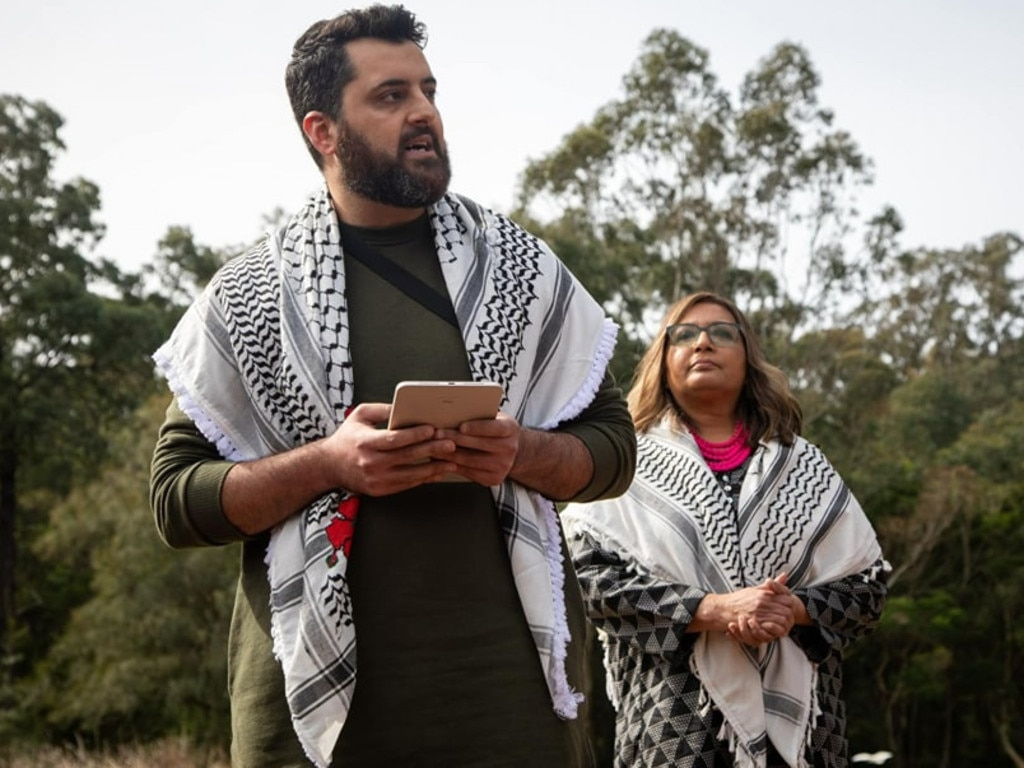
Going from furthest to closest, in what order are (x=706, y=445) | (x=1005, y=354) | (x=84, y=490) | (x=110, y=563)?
(x=1005, y=354), (x=84, y=490), (x=110, y=563), (x=706, y=445)

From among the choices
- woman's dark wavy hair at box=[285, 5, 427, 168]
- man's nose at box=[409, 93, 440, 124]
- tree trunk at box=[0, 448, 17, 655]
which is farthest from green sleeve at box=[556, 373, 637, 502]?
tree trunk at box=[0, 448, 17, 655]

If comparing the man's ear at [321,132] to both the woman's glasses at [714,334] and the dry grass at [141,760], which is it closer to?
the woman's glasses at [714,334]

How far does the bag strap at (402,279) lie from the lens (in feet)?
8.87

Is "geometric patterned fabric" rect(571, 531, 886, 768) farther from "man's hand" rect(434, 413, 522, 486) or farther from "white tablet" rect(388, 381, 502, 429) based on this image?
"white tablet" rect(388, 381, 502, 429)

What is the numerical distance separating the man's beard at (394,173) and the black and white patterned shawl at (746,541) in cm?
204

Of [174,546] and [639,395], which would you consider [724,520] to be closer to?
[639,395]

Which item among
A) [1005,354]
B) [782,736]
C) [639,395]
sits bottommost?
[782,736]

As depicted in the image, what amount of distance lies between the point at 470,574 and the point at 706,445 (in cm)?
236

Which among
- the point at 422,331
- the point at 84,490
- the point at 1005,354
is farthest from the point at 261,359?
the point at 1005,354

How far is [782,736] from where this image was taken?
4.21 m

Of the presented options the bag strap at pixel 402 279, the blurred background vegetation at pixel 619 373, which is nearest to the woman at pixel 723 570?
the bag strap at pixel 402 279

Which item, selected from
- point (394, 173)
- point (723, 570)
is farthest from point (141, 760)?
point (394, 173)

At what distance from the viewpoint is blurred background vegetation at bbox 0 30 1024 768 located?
25375 millimetres

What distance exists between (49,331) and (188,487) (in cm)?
2759
